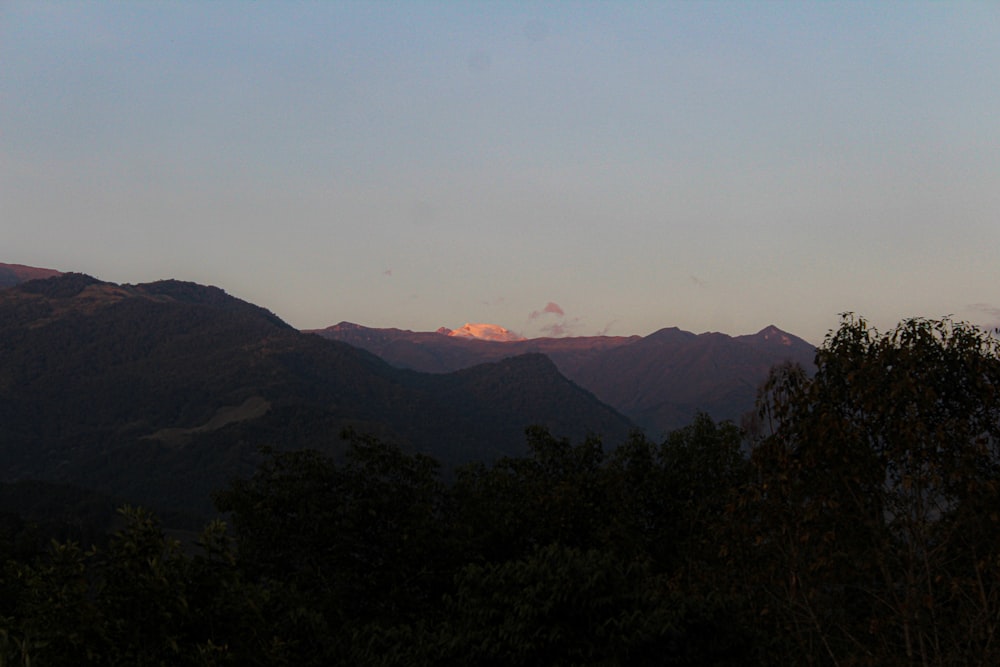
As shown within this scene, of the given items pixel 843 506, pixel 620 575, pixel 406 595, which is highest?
pixel 843 506

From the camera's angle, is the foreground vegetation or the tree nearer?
the foreground vegetation

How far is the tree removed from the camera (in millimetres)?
14820

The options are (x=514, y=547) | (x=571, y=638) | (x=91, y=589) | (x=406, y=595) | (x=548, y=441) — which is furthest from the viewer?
(x=548, y=441)

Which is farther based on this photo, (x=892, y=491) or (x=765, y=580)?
(x=765, y=580)

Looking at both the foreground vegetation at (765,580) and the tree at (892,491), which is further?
the tree at (892,491)

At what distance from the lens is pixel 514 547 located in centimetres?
3162

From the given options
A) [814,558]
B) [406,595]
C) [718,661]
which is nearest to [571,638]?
[718,661]

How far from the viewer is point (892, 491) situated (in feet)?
51.9

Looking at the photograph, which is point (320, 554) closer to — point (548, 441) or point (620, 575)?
point (548, 441)

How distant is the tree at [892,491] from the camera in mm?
14820

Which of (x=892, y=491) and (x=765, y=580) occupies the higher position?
(x=892, y=491)

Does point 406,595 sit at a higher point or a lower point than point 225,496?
lower

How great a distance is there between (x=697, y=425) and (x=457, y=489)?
33.4 ft

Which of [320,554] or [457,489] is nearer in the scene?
[320,554]
